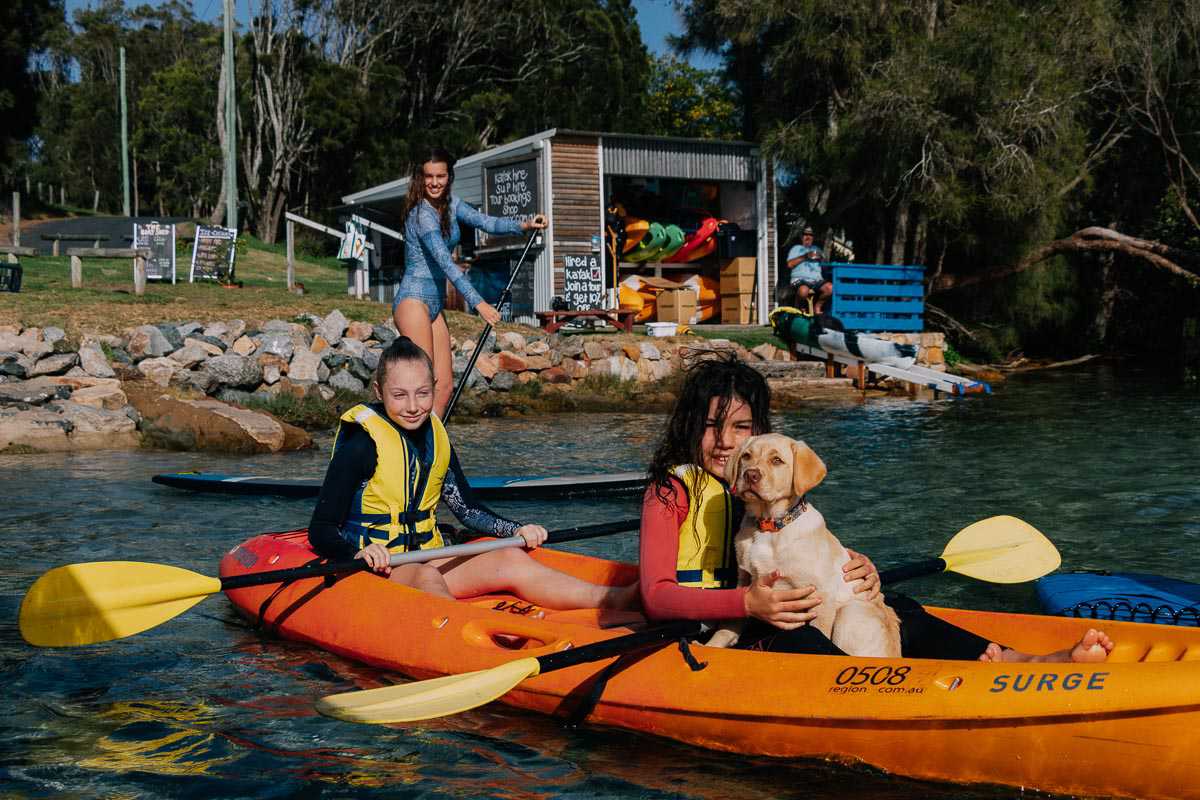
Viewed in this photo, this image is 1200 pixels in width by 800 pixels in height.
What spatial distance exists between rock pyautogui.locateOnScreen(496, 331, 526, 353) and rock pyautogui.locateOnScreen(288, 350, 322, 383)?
2762 mm

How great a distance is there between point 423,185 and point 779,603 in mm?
4399

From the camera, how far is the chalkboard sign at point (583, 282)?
18766 mm

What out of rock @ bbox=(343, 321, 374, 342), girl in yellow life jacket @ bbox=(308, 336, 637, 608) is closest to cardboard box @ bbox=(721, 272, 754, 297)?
rock @ bbox=(343, 321, 374, 342)

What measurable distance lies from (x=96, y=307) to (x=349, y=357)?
3.51 m

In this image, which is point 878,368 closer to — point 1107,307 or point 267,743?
point 1107,307

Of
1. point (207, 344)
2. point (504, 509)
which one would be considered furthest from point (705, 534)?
point (207, 344)

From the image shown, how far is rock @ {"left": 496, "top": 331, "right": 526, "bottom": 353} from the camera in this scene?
15.8 m

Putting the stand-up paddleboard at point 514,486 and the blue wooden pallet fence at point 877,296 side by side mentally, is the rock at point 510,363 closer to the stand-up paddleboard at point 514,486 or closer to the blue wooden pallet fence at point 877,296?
the blue wooden pallet fence at point 877,296

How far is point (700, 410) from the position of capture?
383cm

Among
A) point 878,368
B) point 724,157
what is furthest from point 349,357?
point 724,157

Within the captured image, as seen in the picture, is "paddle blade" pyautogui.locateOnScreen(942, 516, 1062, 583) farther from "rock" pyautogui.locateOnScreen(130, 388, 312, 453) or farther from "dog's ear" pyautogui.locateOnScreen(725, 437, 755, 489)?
"rock" pyautogui.locateOnScreen(130, 388, 312, 453)

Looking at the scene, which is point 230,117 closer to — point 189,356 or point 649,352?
point 649,352

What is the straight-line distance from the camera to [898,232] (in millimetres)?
19844

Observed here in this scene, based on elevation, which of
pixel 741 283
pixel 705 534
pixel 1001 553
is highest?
pixel 741 283
